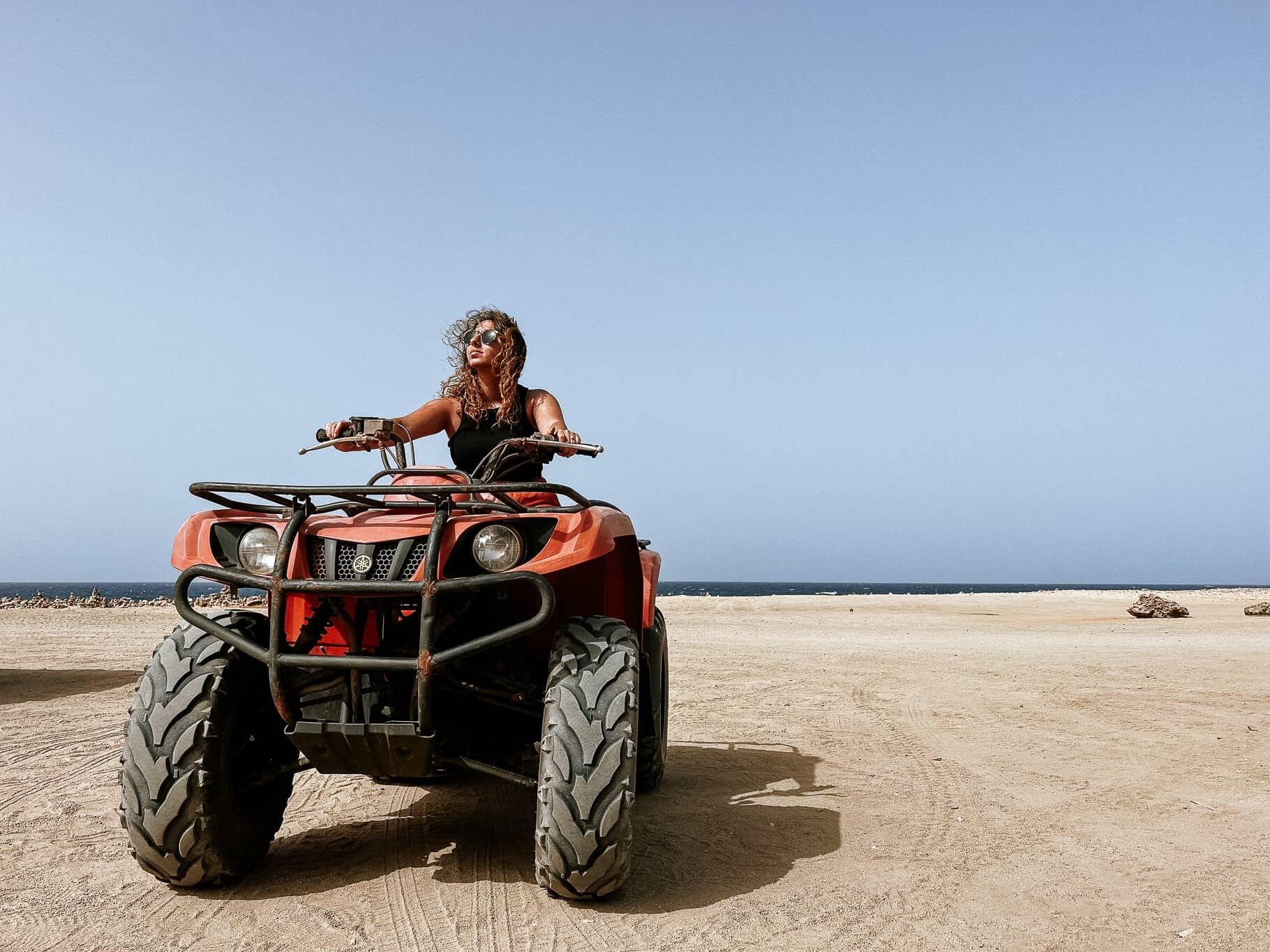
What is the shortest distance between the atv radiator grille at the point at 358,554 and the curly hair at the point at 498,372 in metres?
1.58

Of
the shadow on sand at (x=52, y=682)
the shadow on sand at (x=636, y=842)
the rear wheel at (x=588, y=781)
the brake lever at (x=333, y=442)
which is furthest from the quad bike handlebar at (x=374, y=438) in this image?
the shadow on sand at (x=52, y=682)

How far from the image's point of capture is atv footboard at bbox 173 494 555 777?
3277 mm

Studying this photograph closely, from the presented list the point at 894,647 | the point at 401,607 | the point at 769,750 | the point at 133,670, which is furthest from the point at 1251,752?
the point at 133,670

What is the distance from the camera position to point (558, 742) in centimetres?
334

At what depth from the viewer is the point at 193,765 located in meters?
3.46

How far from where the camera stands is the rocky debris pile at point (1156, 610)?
21359 millimetres

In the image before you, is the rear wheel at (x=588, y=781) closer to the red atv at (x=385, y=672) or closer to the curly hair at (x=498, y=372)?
the red atv at (x=385, y=672)

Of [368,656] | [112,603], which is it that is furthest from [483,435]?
[112,603]

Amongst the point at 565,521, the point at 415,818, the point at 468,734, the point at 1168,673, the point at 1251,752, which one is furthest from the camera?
the point at 1168,673

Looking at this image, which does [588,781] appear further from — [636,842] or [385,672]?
[636,842]

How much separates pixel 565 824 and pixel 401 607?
1042 mm


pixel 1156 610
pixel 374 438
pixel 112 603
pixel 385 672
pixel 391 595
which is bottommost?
pixel 112 603

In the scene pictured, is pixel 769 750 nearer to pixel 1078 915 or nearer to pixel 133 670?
pixel 1078 915

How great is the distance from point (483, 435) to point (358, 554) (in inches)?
61.5
